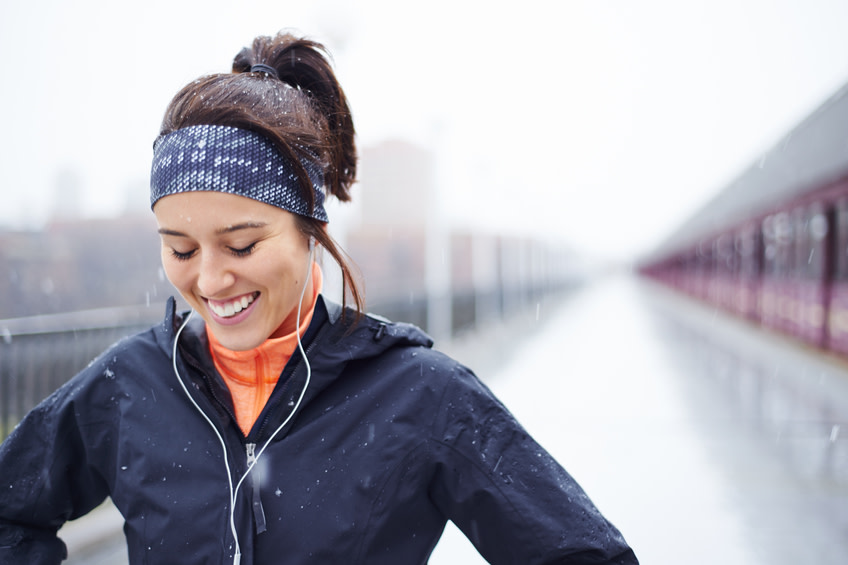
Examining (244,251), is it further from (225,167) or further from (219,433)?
(219,433)

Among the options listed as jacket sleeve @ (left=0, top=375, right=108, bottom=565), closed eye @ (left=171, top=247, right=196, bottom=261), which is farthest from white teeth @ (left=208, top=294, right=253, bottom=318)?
jacket sleeve @ (left=0, top=375, right=108, bottom=565)

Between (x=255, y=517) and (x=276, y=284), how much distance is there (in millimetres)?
422

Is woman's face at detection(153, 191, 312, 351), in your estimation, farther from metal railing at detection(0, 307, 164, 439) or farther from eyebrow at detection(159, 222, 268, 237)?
metal railing at detection(0, 307, 164, 439)

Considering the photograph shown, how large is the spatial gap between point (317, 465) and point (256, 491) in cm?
12

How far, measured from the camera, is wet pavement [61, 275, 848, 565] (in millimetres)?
3820

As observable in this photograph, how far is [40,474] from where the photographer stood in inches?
51.9

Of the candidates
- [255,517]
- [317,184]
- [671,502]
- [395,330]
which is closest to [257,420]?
[255,517]

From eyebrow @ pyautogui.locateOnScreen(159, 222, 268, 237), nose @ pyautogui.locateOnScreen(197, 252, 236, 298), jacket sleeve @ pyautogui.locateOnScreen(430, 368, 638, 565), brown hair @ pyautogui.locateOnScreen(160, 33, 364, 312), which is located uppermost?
brown hair @ pyautogui.locateOnScreen(160, 33, 364, 312)

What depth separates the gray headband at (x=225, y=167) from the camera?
3.87ft

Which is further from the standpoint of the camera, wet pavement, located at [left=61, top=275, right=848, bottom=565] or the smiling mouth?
wet pavement, located at [left=61, top=275, right=848, bottom=565]

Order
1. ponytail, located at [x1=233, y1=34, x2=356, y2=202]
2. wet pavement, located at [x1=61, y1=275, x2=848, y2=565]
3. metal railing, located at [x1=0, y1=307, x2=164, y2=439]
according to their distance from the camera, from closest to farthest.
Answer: ponytail, located at [x1=233, y1=34, x2=356, y2=202] < wet pavement, located at [x1=61, y1=275, x2=848, y2=565] < metal railing, located at [x1=0, y1=307, x2=164, y2=439]

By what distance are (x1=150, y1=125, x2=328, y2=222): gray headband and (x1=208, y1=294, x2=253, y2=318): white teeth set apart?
20 centimetres

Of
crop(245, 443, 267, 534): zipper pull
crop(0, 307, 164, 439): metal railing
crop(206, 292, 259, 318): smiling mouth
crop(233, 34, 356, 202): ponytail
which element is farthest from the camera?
crop(0, 307, 164, 439): metal railing

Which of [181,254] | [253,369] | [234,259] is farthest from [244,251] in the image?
[253,369]
